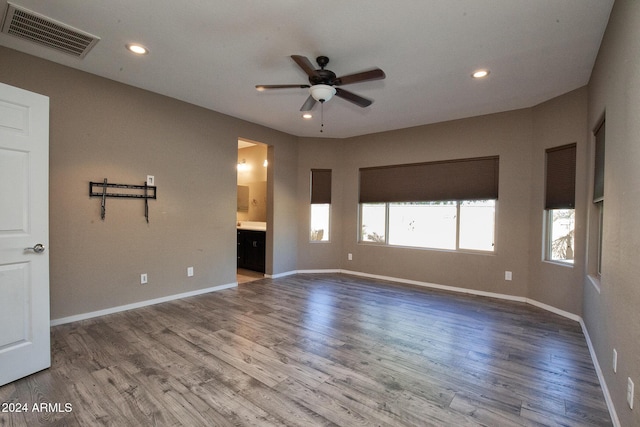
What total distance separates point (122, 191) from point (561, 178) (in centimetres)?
552

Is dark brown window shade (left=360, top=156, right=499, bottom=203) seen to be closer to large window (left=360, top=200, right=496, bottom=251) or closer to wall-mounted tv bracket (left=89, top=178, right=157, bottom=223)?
large window (left=360, top=200, right=496, bottom=251)

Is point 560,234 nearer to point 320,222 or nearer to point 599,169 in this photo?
point 599,169

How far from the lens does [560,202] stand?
378 centimetres

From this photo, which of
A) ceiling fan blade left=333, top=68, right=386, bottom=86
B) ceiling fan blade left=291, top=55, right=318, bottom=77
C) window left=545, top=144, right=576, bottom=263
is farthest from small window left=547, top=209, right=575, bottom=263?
ceiling fan blade left=291, top=55, right=318, bottom=77

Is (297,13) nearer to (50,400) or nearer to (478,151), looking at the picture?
(50,400)

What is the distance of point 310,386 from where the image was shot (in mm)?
2150

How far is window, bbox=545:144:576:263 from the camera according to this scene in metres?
3.67

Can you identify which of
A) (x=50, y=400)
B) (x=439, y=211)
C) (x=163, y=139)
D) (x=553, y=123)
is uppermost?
(x=553, y=123)

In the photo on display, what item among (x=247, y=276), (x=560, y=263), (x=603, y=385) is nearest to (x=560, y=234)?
(x=560, y=263)

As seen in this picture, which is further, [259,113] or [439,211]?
[439,211]

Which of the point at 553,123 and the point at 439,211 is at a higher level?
the point at 553,123

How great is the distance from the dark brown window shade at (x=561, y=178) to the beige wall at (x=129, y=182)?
451cm

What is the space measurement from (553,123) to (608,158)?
190 centimetres

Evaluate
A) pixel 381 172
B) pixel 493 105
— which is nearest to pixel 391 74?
pixel 493 105
